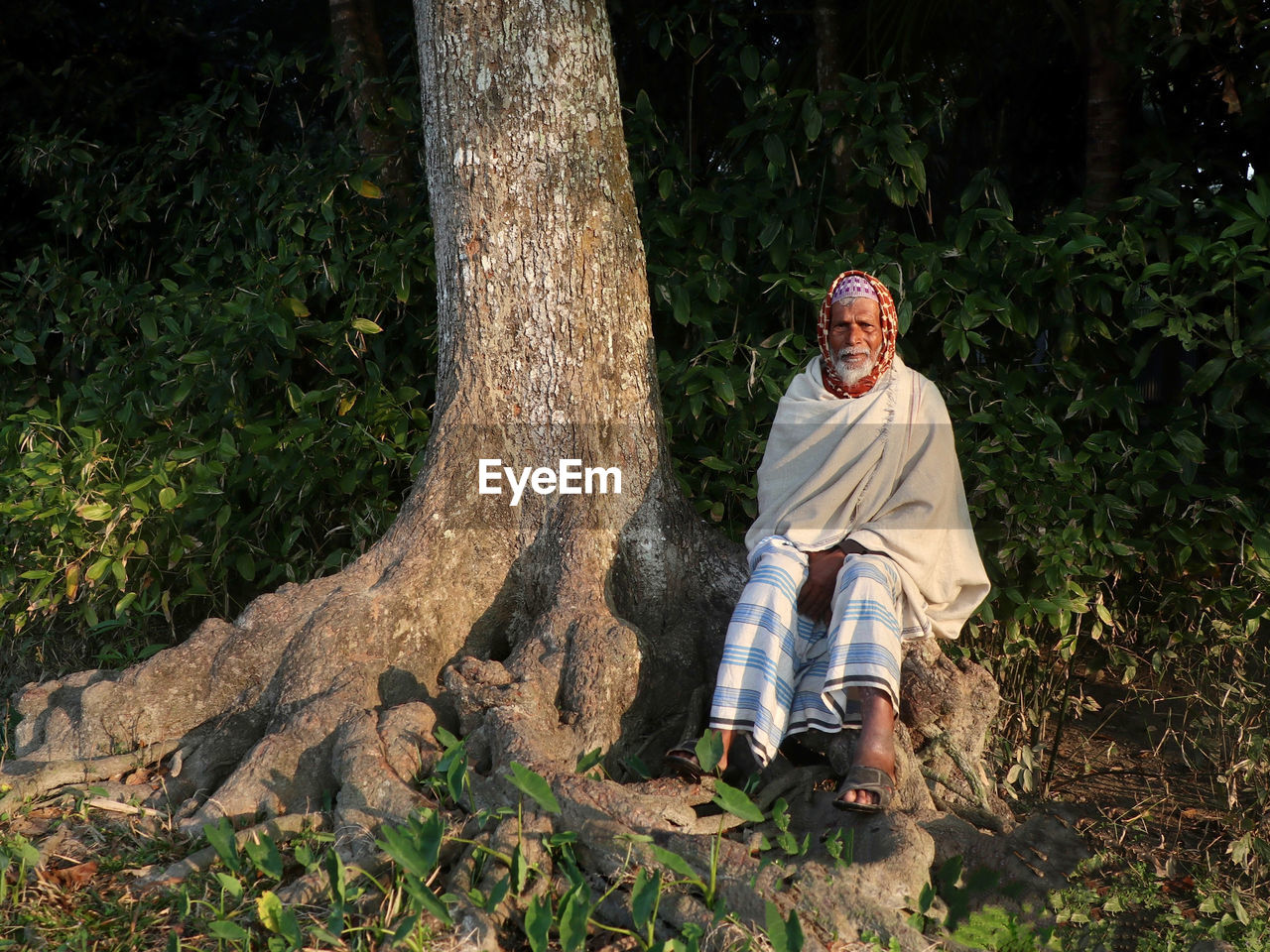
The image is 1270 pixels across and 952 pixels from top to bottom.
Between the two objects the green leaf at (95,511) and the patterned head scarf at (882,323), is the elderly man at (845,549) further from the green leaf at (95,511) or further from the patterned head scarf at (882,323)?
the green leaf at (95,511)

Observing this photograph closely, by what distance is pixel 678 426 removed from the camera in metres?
4.86

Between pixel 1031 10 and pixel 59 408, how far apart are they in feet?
16.6

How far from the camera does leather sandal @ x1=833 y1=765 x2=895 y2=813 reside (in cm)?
318

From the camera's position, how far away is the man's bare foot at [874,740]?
3186 mm

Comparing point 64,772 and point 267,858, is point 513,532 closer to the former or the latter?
point 267,858

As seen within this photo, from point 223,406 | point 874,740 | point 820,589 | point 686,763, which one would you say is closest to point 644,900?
point 686,763

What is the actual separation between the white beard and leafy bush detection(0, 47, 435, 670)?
1930mm

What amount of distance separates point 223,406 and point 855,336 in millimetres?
2943

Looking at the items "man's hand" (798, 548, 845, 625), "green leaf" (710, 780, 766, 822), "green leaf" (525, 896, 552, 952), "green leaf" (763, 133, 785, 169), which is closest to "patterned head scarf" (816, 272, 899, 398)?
"man's hand" (798, 548, 845, 625)

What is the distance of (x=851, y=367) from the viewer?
385cm

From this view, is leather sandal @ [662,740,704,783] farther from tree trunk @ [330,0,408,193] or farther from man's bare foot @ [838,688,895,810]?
tree trunk @ [330,0,408,193]

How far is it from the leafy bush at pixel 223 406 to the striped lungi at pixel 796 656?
194 cm

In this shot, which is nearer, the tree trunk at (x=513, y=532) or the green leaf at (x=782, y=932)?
the green leaf at (x=782, y=932)

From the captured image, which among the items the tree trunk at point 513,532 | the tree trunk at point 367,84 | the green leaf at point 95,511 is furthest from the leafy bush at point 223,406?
the tree trunk at point 513,532
